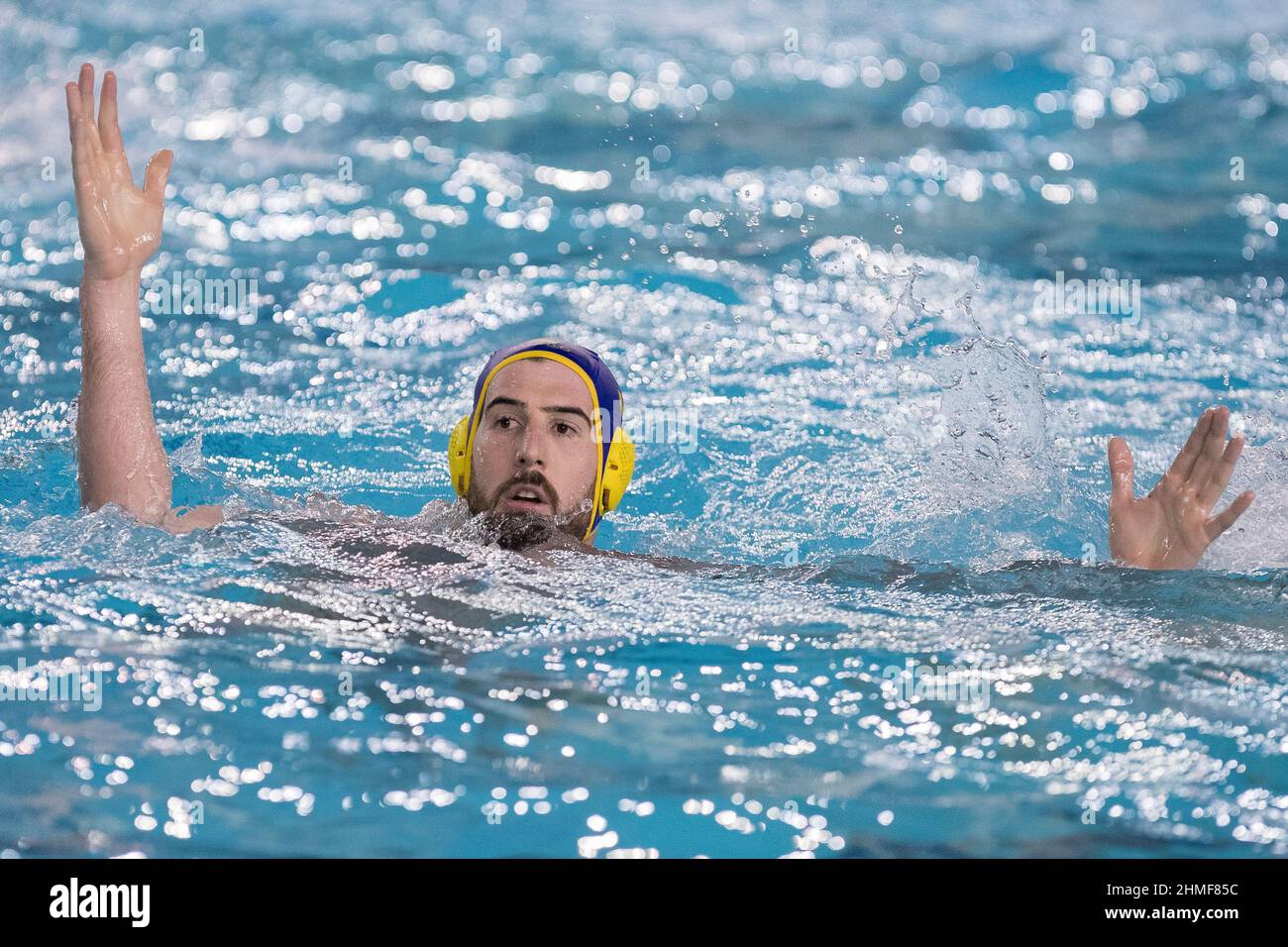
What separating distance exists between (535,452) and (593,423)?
27 centimetres

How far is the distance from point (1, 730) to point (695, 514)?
3478 mm

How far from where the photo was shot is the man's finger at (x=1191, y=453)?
153 inches

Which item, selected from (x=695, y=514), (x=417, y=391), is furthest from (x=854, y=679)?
(x=417, y=391)

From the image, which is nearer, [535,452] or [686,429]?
[535,452]

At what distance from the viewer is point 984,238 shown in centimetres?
945

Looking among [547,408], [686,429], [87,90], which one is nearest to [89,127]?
[87,90]

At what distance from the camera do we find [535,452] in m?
4.36

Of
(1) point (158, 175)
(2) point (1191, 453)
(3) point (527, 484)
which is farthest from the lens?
(3) point (527, 484)

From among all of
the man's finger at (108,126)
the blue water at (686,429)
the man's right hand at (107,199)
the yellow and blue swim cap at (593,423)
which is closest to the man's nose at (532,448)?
A: the yellow and blue swim cap at (593,423)

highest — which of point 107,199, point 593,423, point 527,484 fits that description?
point 107,199

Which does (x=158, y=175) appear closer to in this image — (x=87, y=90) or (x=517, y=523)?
(x=87, y=90)

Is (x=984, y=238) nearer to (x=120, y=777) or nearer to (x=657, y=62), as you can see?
(x=657, y=62)

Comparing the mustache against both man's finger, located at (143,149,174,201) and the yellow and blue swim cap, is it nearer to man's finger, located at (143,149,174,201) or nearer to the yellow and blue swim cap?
the yellow and blue swim cap
